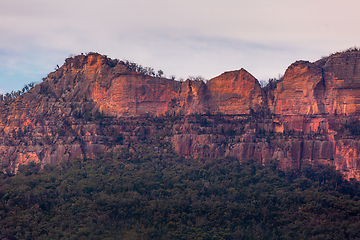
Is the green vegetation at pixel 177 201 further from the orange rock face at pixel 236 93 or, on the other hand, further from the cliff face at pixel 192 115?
the orange rock face at pixel 236 93

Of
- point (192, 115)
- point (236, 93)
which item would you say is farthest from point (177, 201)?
point (236, 93)

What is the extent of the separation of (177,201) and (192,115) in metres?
19.7

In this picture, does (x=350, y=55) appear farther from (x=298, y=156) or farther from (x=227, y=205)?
(x=227, y=205)

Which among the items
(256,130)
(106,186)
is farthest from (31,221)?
(256,130)

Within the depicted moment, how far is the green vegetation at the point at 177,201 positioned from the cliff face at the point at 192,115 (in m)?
2.64

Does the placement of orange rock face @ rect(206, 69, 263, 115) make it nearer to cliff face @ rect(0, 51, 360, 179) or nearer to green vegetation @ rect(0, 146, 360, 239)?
cliff face @ rect(0, 51, 360, 179)

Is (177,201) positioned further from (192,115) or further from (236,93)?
(236,93)

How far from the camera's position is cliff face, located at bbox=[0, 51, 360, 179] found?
8469cm

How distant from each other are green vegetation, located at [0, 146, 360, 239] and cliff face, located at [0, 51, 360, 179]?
2638 mm

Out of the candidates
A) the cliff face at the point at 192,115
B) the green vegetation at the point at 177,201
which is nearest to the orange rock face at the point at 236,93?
the cliff face at the point at 192,115

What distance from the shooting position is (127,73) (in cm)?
9481

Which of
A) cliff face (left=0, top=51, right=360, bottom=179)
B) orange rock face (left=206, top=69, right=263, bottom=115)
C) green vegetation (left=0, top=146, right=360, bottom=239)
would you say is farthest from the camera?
Answer: orange rock face (left=206, top=69, right=263, bottom=115)

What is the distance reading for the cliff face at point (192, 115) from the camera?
84.7 metres

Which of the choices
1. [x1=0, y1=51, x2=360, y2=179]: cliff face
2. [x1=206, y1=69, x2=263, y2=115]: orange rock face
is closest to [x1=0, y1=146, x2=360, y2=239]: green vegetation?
[x1=0, y1=51, x2=360, y2=179]: cliff face
